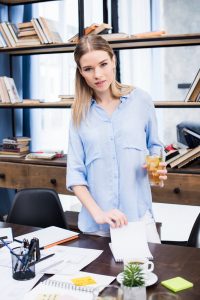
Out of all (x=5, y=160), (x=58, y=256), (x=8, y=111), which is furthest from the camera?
(x=8, y=111)

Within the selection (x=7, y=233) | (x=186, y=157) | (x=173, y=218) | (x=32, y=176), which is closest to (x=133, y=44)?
(x=186, y=157)

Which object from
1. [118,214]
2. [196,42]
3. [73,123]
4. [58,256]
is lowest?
[58,256]

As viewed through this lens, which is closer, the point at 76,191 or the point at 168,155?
the point at 76,191

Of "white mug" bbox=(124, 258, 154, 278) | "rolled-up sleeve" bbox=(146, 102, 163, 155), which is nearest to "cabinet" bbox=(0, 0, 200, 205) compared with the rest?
"rolled-up sleeve" bbox=(146, 102, 163, 155)

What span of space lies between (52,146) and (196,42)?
1.79 metres

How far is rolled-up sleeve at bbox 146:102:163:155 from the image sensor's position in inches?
75.4

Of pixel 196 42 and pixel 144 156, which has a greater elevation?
pixel 196 42

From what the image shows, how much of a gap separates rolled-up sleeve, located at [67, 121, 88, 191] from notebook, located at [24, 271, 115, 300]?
513 millimetres

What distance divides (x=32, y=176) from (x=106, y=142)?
5.79 feet

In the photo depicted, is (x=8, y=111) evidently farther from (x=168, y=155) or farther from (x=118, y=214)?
(x=118, y=214)

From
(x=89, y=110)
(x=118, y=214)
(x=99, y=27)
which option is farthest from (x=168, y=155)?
(x=118, y=214)

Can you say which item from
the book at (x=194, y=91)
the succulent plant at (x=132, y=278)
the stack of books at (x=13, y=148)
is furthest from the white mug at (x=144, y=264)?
the stack of books at (x=13, y=148)

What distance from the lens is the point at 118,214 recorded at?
5.11 ft

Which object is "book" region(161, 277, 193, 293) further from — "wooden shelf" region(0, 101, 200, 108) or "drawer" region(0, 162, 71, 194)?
"drawer" region(0, 162, 71, 194)
